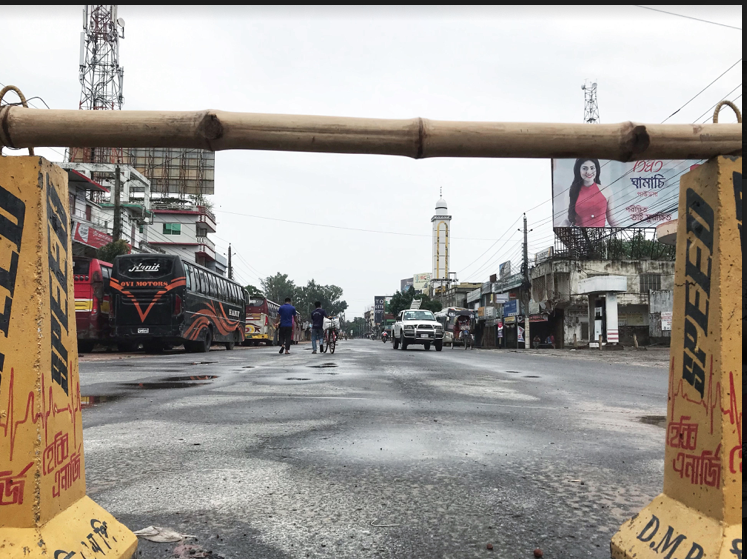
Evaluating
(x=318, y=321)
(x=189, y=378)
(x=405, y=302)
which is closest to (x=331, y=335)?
(x=318, y=321)

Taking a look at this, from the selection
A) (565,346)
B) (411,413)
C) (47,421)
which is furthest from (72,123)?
(565,346)

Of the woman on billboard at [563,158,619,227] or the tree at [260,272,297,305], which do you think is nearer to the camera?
the woman on billboard at [563,158,619,227]

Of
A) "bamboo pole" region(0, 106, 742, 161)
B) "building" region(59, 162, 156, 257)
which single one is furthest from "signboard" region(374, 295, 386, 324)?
"bamboo pole" region(0, 106, 742, 161)

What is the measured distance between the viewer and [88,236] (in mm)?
33562

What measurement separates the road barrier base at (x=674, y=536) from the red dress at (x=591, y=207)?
108 ft

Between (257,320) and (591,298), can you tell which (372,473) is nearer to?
(591,298)

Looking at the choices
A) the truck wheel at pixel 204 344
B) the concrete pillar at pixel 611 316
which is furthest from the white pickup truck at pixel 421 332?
the concrete pillar at pixel 611 316

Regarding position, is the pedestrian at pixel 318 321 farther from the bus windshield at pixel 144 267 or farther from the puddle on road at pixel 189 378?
the puddle on road at pixel 189 378

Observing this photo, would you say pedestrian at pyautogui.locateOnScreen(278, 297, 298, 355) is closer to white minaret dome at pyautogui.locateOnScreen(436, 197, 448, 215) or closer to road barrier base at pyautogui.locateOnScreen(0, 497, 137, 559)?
road barrier base at pyautogui.locateOnScreen(0, 497, 137, 559)

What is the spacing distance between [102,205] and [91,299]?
83.8ft

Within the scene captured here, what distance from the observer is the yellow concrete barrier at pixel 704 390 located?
1659 millimetres


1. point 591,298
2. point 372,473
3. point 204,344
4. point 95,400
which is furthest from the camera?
point 591,298

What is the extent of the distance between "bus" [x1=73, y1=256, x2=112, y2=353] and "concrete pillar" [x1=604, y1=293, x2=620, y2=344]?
23655mm

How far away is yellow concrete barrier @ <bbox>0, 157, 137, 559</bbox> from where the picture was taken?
1.65 meters
